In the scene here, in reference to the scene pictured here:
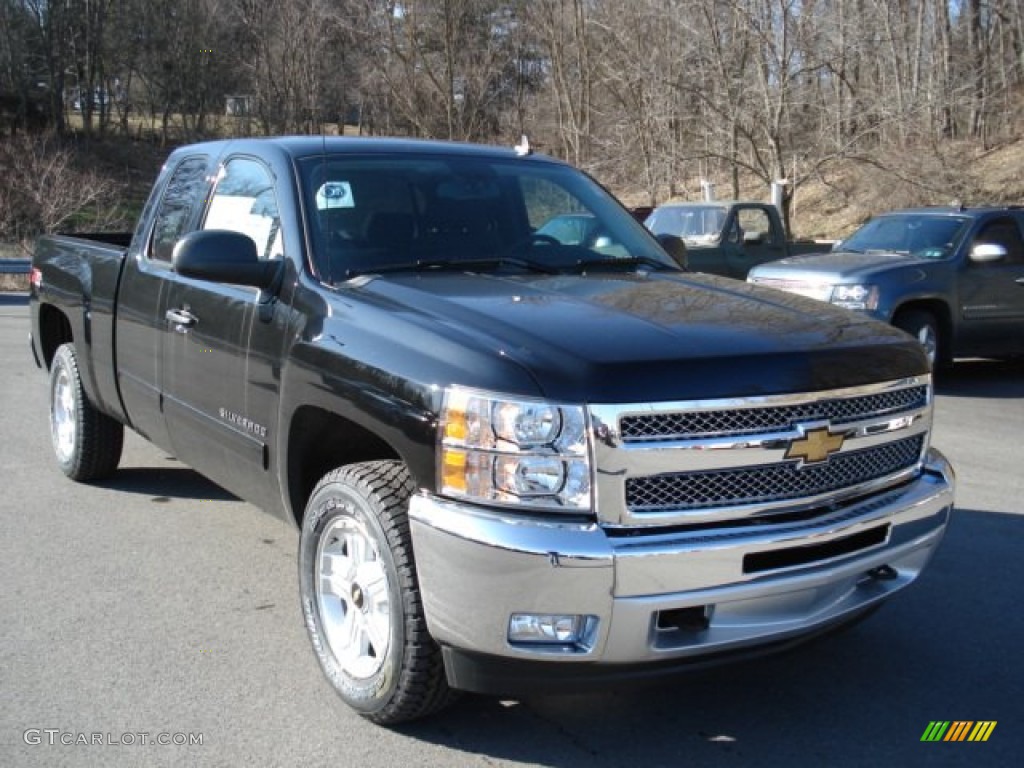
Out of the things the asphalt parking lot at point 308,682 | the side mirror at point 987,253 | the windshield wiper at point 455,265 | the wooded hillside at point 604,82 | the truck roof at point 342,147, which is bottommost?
the asphalt parking lot at point 308,682

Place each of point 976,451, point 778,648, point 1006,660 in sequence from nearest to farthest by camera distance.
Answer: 1. point 778,648
2. point 1006,660
3. point 976,451

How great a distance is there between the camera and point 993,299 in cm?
1095

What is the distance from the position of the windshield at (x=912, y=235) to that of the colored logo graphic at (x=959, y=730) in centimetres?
824

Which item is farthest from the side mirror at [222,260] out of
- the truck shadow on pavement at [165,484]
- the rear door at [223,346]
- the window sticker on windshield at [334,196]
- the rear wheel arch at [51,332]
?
the rear wheel arch at [51,332]

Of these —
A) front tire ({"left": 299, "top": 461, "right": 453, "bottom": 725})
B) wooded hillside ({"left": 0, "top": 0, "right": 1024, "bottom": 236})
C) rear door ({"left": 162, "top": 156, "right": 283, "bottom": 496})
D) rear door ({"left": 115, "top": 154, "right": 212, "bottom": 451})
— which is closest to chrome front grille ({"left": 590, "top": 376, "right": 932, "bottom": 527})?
front tire ({"left": 299, "top": 461, "right": 453, "bottom": 725})

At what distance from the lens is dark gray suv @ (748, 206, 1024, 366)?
33.6 ft

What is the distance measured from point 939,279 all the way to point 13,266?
50.1 feet

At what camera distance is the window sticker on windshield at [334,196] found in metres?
4.26

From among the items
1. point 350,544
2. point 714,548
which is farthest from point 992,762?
point 350,544

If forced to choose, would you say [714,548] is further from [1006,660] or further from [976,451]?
[976,451]

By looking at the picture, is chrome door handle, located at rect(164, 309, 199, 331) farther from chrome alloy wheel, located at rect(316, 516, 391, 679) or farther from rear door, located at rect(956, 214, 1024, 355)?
rear door, located at rect(956, 214, 1024, 355)

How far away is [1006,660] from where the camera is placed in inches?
161

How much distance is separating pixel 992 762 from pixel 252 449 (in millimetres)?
2848

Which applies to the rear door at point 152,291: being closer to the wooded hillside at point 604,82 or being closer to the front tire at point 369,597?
the front tire at point 369,597
